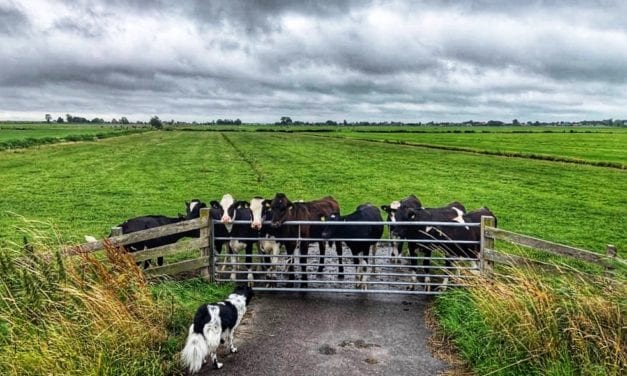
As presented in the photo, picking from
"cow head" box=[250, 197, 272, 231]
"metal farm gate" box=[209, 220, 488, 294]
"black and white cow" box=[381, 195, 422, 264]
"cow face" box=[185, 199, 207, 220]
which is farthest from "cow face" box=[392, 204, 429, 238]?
"cow face" box=[185, 199, 207, 220]

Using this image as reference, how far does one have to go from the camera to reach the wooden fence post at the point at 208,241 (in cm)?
1008

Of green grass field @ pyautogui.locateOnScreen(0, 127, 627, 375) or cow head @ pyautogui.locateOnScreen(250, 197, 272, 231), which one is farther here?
cow head @ pyautogui.locateOnScreen(250, 197, 272, 231)

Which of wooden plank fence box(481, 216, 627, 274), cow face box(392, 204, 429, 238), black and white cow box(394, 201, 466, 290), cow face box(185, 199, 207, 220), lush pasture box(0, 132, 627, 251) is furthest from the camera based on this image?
lush pasture box(0, 132, 627, 251)

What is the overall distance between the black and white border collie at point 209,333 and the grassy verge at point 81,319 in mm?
361

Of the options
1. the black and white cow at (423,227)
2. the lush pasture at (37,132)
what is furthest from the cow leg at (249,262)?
the lush pasture at (37,132)

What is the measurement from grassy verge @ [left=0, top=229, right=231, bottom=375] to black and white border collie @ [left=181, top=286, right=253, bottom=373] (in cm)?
36

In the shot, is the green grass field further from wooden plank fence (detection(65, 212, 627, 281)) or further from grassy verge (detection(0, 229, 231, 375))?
wooden plank fence (detection(65, 212, 627, 281))

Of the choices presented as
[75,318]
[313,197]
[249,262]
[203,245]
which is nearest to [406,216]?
[249,262]

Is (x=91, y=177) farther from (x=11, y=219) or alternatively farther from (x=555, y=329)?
(x=555, y=329)

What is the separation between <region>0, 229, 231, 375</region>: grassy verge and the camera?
613 centimetres

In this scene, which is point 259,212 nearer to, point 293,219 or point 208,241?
point 293,219

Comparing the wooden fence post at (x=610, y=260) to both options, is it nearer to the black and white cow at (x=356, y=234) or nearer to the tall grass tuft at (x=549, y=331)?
the tall grass tuft at (x=549, y=331)

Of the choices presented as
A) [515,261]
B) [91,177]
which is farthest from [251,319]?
[91,177]

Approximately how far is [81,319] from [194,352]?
1.67 metres
